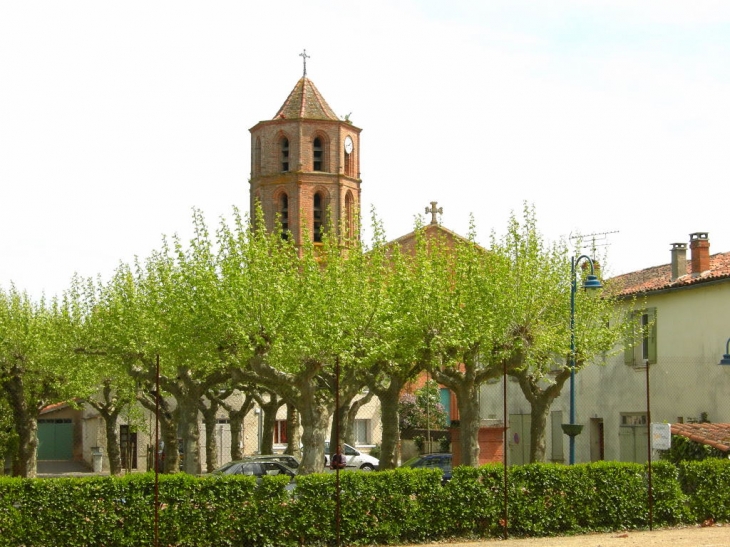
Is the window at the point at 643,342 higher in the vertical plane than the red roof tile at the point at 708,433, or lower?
higher

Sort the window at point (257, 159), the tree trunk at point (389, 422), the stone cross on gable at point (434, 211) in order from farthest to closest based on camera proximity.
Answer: the window at point (257, 159)
the stone cross on gable at point (434, 211)
the tree trunk at point (389, 422)

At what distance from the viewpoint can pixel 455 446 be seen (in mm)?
34438

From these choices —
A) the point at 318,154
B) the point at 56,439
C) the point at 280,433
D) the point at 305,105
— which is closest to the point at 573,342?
the point at 280,433

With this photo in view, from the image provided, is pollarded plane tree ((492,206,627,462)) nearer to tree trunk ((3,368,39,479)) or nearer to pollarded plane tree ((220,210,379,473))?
pollarded plane tree ((220,210,379,473))

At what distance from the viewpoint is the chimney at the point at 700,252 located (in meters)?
32.3

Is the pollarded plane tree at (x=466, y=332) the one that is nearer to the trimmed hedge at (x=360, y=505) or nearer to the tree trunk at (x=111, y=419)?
the trimmed hedge at (x=360, y=505)

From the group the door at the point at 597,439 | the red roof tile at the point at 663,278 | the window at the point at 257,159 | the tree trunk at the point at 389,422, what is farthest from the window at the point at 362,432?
the tree trunk at the point at 389,422

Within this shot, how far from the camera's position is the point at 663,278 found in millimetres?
34156

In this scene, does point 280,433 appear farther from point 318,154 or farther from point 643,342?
point 643,342

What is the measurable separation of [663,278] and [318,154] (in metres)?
34.2

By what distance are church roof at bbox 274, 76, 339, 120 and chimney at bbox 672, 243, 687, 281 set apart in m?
34.7

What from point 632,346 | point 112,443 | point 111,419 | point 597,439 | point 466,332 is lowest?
point 112,443

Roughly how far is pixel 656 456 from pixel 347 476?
11743 millimetres

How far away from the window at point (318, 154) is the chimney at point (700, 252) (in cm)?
Answer: 3498
